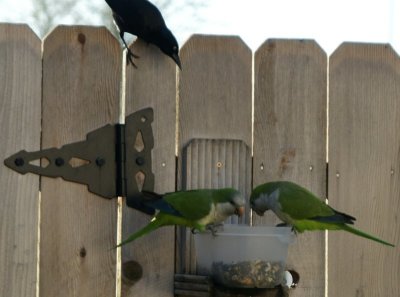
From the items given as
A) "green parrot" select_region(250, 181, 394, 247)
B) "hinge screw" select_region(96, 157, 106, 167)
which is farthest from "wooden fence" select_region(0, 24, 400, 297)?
"green parrot" select_region(250, 181, 394, 247)

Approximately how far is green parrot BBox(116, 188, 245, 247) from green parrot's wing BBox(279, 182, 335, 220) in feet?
0.51

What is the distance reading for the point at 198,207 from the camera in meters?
3.60

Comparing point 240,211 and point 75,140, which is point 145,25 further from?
point 240,211

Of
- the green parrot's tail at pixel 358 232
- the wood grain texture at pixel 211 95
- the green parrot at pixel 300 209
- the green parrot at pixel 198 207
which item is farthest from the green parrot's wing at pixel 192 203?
the green parrot's tail at pixel 358 232

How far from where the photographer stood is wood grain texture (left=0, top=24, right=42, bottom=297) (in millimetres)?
3807

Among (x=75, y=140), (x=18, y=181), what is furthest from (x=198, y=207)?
(x=18, y=181)

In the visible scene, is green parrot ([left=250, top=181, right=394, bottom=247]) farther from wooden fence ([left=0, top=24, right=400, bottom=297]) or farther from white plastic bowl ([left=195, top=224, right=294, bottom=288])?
wooden fence ([left=0, top=24, right=400, bottom=297])

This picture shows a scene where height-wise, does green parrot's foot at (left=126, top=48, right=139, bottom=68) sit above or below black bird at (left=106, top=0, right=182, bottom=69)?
below

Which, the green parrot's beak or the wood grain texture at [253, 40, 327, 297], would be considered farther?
the wood grain texture at [253, 40, 327, 297]

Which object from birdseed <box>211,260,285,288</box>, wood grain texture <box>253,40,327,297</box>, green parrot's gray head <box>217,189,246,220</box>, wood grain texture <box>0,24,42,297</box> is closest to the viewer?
birdseed <box>211,260,285,288</box>

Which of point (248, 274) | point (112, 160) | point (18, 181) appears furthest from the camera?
point (112, 160)

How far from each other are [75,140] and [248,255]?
2.73ft

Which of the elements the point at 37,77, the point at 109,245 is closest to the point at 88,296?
the point at 109,245

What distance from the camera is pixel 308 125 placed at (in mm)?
3939
